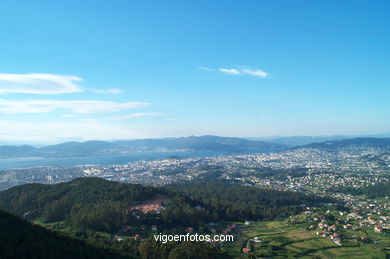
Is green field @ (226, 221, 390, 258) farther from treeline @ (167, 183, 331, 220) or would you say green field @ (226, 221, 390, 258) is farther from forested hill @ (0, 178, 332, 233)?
forested hill @ (0, 178, 332, 233)

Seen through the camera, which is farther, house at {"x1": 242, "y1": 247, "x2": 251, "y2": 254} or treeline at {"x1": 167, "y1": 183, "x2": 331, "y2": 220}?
treeline at {"x1": 167, "y1": 183, "x2": 331, "y2": 220}

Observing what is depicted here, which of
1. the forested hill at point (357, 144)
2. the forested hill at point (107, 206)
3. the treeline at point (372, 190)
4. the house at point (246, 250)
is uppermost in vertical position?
the forested hill at point (357, 144)

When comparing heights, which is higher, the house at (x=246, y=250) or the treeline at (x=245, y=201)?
the house at (x=246, y=250)

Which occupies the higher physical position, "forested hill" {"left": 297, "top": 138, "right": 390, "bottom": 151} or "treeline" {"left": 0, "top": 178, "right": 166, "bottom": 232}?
"forested hill" {"left": 297, "top": 138, "right": 390, "bottom": 151}

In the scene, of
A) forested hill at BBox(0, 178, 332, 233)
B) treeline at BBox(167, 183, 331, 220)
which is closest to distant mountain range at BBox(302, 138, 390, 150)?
treeline at BBox(167, 183, 331, 220)

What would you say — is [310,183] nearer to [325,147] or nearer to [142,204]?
[142,204]

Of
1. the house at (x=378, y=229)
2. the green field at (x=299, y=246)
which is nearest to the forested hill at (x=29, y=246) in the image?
the green field at (x=299, y=246)

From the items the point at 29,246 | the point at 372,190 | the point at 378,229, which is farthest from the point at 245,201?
the point at 29,246

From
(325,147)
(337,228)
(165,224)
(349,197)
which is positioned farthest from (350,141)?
(165,224)

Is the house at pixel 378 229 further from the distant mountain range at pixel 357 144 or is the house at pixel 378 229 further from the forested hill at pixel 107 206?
the distant mountain range at pixel 357 144
